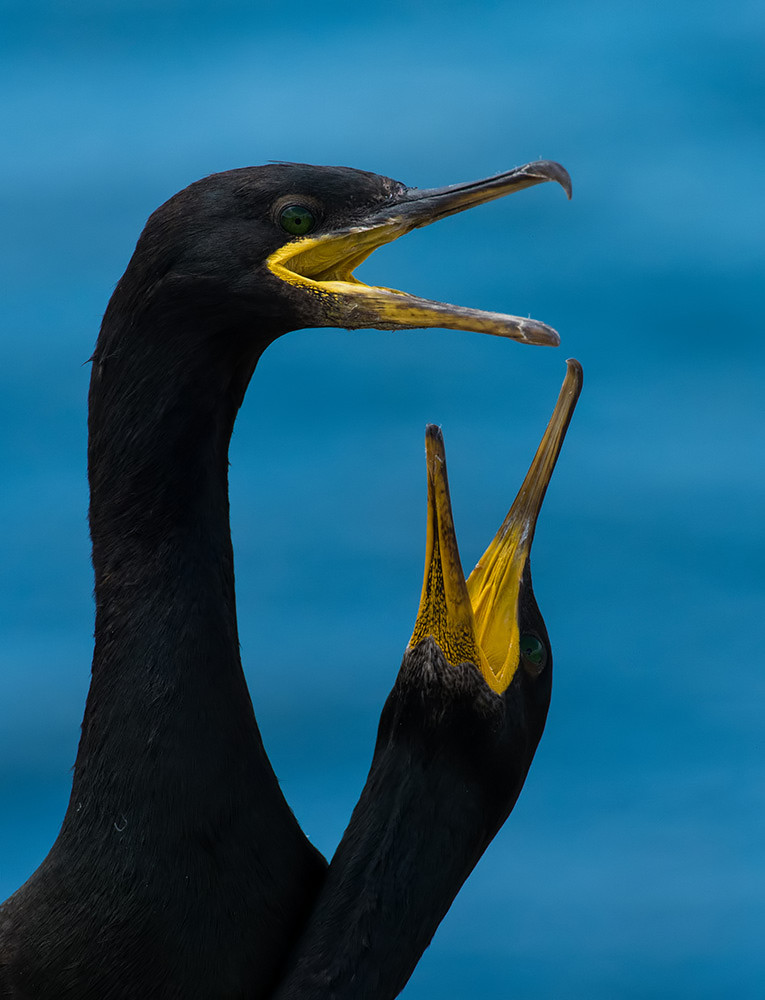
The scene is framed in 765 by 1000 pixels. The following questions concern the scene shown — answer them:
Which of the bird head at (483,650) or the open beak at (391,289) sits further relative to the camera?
the bird head at (483,650)

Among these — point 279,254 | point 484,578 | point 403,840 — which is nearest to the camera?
point 279,254

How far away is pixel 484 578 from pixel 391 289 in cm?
32

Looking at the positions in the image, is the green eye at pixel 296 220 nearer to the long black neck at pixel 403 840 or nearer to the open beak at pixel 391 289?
the open beak at pixel 391 289

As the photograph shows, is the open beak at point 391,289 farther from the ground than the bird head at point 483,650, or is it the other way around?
the open beak at point 391,289

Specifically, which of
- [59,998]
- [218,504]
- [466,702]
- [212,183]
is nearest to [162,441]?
[218,504]

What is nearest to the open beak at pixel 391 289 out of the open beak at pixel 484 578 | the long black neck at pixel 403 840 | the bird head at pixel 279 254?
the bird head at pixel 279 254

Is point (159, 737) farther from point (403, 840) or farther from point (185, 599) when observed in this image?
point (403, 840)

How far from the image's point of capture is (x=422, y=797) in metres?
1.44

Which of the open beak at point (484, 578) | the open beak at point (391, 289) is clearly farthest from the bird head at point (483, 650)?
the open beak at point (391, 289)

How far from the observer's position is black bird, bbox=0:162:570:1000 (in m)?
1.33

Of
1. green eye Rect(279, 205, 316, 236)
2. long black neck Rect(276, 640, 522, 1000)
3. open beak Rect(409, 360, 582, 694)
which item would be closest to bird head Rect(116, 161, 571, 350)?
green eye Rect(279, 205, 316, 236)

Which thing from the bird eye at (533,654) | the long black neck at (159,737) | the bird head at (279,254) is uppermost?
the bird head at (279,254)

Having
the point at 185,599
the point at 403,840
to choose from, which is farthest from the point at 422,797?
the point at 185,599

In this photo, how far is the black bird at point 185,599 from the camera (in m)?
1.33
